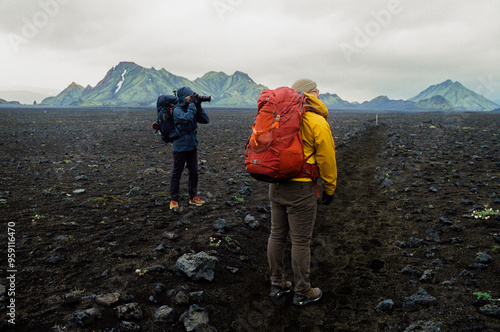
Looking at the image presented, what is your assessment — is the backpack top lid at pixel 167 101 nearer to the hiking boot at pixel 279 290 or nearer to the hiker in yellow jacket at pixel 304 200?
the hiker in yellow jacket at pixel 304 200

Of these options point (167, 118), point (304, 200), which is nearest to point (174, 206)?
point (167, 118)

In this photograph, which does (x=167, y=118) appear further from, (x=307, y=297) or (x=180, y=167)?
(x=307, y=297)

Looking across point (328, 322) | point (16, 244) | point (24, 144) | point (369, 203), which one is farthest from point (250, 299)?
point (24, 144)

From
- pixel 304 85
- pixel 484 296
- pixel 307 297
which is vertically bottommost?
pixel 307 297

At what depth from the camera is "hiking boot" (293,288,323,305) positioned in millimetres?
4316

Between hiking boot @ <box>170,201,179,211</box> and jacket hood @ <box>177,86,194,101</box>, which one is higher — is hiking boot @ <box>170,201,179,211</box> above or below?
below

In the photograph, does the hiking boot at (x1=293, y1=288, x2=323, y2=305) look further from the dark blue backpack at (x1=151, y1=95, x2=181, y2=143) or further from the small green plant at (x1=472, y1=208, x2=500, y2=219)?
the small green plant at (x1=472, y1=208, x2=500, y2=219)

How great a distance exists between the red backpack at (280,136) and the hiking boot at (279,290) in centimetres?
174

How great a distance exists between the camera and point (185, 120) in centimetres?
696

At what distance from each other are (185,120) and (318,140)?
13.1 feet

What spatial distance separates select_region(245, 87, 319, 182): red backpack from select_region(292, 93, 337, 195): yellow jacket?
129 mm

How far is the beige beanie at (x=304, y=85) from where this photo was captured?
4.19 meters

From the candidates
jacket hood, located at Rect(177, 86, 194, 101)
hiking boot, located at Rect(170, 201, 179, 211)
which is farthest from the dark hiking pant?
jacket hood, located at Rect(177, 86, 194, 101)

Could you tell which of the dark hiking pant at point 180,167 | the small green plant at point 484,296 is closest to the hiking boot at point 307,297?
the small green plant at point 484,296
